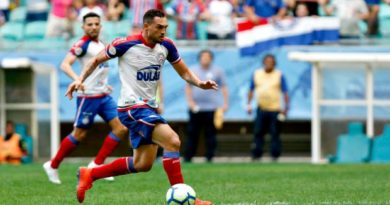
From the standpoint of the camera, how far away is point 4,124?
79.5 feet

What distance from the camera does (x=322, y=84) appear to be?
23312 mm

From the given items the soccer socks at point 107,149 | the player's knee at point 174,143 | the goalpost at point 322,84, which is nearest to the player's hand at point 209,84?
the player's knee at point 174,143

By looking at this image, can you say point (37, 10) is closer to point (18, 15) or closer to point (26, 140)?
point (18, 15)

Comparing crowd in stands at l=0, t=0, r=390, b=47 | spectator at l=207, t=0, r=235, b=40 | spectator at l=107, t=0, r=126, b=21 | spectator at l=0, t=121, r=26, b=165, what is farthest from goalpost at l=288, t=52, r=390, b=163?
spectator at l=0, t=121, r=26, b=165

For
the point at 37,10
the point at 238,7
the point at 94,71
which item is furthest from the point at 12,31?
the point at 94,71

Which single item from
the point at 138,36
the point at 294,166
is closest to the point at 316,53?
the point at 294,166

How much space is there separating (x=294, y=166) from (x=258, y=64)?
436 cm

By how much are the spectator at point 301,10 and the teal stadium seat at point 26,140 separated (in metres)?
6.26

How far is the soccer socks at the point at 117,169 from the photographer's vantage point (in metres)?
11.8

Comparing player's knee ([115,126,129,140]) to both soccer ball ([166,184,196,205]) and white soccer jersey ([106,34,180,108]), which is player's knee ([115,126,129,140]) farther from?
soccer ball ([166,184,196,205])

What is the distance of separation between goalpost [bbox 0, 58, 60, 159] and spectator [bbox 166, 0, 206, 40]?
291 cm

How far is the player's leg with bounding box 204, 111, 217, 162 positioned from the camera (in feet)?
74.1

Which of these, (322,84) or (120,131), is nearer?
(120,131)

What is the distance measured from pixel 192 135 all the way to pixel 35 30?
15.9 ft
